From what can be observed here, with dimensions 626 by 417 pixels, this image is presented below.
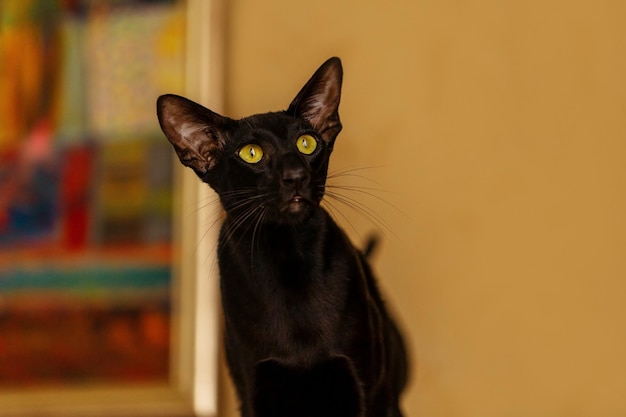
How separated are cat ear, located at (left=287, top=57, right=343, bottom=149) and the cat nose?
0.42 ft

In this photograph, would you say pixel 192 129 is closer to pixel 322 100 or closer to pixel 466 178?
pixel 322 100

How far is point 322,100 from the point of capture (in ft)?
2.81

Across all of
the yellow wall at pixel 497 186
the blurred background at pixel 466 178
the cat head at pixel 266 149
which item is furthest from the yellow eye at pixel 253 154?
the yellow wall at pixel 497 186

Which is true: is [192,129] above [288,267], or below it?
above

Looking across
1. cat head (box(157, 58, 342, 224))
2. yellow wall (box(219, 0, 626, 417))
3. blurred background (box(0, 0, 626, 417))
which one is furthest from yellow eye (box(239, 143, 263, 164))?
yellow wall (box(219, 0, 626, 417))

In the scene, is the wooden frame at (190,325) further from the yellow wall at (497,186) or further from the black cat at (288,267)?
the black cat at (288,267)

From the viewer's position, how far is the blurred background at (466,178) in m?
1.16

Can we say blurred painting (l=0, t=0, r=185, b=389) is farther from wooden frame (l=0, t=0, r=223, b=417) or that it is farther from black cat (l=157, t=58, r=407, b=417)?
black cat (l=157, t=58, r=407, b=417)

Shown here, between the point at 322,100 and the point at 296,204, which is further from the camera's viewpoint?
the point at 322,100

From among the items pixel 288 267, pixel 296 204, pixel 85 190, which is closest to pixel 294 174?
pixel 296 204

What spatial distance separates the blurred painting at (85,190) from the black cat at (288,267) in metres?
0.48

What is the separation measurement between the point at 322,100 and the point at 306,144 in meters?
0.08

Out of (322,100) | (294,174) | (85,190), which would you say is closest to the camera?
(294,174)

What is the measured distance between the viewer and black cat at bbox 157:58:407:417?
781mm
